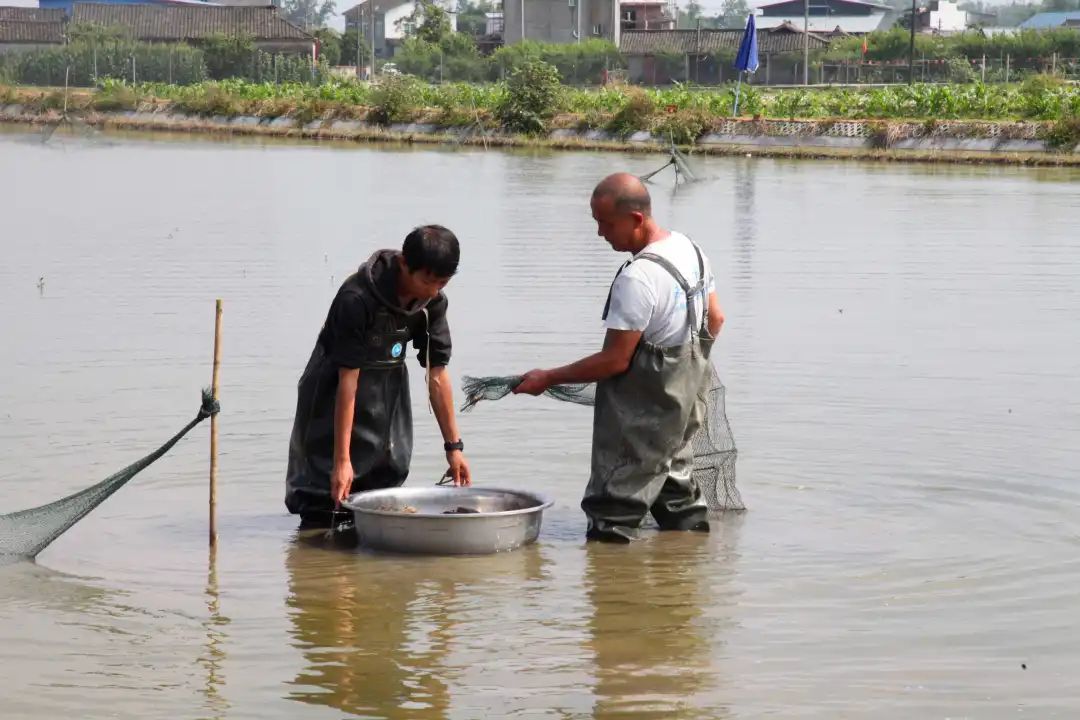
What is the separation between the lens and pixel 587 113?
1702 inches

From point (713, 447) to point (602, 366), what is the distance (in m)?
1.12

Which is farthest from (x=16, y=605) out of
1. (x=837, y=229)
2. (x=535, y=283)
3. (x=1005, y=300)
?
(x=837, y=229)

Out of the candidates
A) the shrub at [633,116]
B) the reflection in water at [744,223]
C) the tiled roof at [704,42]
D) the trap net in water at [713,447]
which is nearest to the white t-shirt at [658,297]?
the trap net in water at [713,447]

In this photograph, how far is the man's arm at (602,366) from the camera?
5.90m

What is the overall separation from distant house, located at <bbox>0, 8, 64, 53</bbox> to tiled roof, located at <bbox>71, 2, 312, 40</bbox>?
1.77 metres

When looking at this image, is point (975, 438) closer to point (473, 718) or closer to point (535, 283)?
point (473, 718)

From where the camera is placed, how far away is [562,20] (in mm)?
82500

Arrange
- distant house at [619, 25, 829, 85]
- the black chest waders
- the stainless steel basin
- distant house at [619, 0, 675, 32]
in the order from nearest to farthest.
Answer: the black chest waders
the stainless steel basin
distant house at [619, 25, 829, 85]
distant house at [619, 0, 675, 32]

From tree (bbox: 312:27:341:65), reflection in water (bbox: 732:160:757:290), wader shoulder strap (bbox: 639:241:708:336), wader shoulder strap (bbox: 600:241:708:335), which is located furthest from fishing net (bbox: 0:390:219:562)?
tree (bbox: 312:27:341:65)

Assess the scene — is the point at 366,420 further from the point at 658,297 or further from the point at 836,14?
the point at 836,14

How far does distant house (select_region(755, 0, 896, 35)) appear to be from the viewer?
112812mm

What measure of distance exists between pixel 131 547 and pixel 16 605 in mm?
891

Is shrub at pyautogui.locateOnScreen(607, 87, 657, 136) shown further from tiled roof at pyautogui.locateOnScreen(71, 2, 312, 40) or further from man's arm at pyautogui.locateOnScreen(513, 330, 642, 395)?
tiled roof at pyautogui.locateOnScreen(71, 2, 312, 40)

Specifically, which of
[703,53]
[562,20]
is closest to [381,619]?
[703,53]
